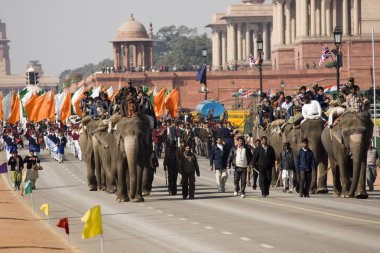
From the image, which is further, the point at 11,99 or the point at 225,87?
the point at 225,87

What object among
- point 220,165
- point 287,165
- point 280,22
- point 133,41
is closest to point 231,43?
point 133,41

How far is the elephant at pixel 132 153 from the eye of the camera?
3259 centimetres

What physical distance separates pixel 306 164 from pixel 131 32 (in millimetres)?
131591

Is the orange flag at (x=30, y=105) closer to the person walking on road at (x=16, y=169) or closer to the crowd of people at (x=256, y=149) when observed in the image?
the person walking on road at (x=16, y=169)

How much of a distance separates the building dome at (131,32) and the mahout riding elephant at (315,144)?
127888mm

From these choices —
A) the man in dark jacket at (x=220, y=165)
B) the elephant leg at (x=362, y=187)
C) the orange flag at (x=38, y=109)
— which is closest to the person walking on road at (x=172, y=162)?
the man in dark jacket at (x=220, y=165)

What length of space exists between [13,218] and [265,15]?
149679mm

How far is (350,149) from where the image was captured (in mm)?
32594

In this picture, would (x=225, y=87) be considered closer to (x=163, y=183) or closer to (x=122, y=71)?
(x=122, y=71)

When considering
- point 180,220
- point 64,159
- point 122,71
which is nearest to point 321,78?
point 122,71

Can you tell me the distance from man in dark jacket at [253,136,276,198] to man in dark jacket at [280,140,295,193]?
311 millimetres

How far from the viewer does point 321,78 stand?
125875mm

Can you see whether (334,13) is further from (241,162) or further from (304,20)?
(241,162)

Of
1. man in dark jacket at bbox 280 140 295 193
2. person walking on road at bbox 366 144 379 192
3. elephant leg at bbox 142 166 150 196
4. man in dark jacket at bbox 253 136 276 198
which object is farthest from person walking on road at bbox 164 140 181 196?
person walking on road at bbox 366 144 379 192
